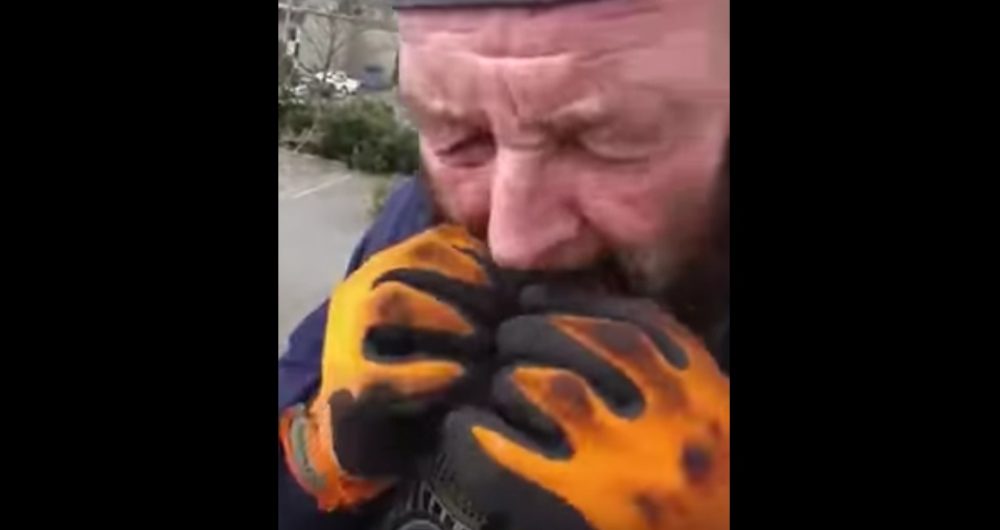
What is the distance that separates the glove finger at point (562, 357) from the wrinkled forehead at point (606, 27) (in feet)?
1.10

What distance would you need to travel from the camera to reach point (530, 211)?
1.65m

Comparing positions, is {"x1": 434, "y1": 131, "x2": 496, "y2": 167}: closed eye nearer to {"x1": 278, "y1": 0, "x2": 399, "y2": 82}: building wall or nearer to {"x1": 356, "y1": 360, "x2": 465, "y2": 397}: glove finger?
{"x1": 278, "y1": 0, "x2": 399, "y2": 82}: building wall

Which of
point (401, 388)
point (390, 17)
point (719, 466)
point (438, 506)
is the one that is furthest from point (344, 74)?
point (719, 466)

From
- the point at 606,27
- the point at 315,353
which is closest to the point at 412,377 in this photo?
the point at 315,353

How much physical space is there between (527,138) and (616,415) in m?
0.35

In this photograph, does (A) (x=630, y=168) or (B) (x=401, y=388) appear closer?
(A) (x=630, y=168)

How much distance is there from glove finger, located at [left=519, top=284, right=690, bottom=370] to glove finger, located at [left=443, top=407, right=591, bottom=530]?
6.1 inches

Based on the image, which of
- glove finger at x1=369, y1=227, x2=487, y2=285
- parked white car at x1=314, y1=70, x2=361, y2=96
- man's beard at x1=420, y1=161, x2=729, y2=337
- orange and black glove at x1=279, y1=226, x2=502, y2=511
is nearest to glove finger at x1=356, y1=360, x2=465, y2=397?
orange and black glove at x1=279, y1=226, x2=502, y2=511

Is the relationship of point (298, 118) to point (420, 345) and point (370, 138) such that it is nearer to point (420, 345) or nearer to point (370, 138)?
point (370, 138)

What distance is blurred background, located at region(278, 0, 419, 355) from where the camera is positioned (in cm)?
177

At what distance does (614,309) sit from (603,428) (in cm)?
14

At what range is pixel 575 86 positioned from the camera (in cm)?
159

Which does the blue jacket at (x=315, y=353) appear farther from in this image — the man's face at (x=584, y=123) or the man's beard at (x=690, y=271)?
the man's beard at (x=690, y=271)

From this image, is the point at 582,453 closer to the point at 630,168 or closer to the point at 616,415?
the point at 616,415
